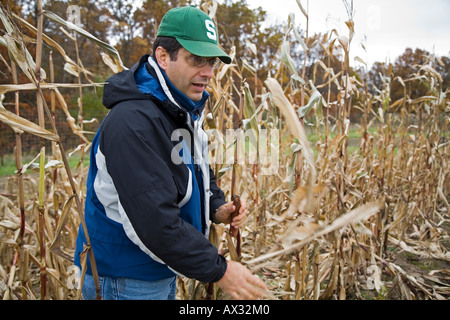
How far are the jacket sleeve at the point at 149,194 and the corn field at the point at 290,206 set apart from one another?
0.14 meters

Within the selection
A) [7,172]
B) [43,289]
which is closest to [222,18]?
[7,172]

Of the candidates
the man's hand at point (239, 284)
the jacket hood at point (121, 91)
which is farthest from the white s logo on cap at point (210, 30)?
the man's hand at point (239, 284)

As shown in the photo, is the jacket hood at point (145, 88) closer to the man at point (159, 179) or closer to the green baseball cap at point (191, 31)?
the man at point (159, 179)

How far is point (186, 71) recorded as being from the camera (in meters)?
1.23

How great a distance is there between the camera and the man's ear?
4.11 feet

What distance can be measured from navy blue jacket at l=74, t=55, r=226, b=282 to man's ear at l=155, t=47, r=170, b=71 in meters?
0.03

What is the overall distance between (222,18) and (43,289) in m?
13.7

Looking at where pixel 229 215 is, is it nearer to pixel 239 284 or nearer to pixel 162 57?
pixel 239 284

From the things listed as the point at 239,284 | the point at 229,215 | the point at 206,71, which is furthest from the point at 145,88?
the point at 239,284

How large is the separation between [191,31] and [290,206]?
708 millimetres

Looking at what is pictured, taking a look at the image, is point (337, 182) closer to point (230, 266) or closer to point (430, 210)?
point (230, 266)

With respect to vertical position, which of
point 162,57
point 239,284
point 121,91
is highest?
point 162,57

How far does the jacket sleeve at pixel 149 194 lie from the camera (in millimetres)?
980

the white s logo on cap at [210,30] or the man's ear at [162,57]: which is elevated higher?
the white s logo on cap at [210,30]
